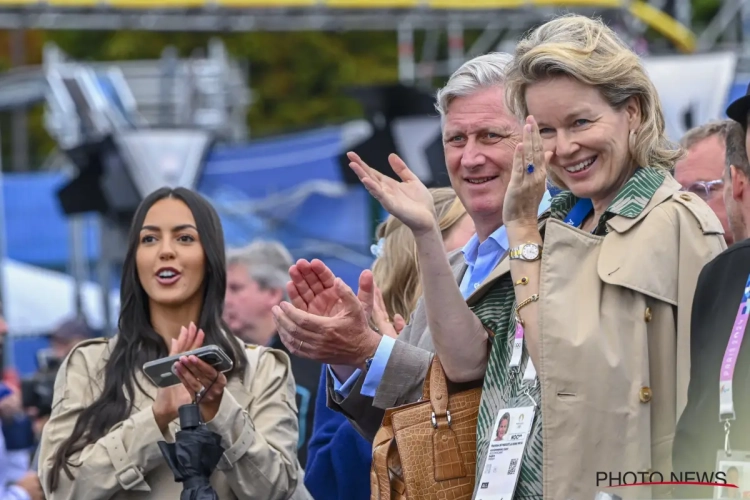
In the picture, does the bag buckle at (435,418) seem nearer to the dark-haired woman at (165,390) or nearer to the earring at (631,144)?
the earring at (631,144)

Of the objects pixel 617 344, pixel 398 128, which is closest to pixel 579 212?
pixel 617 344

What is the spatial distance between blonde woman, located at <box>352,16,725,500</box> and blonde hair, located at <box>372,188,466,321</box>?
1.30 metres

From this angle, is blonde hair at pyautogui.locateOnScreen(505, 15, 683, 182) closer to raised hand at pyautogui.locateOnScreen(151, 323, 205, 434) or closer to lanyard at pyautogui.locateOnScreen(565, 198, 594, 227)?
lanyard at pyautogui.locateOnScreen(565, 198, 594, 227)

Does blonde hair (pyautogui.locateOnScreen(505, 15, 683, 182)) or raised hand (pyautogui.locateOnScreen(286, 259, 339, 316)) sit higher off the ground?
blonde hair (pyautogui.locateOnScreen(505, 15, 683, 182))

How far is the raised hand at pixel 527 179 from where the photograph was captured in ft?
10.00

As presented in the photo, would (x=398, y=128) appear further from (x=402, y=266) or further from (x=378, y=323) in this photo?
(x=378, y=323)

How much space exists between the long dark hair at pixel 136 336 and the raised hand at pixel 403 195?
1392 millimetres

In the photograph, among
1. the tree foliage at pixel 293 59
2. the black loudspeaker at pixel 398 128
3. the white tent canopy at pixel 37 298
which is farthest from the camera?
the tree foliage at pixel 293 59

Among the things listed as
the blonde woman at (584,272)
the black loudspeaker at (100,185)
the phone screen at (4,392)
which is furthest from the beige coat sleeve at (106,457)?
the black loudspeaker at (100,185)

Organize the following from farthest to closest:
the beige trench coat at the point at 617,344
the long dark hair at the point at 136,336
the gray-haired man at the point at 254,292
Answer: the gray-haired man at the point at 254,292 → the long dark hair at the point at 136,336 → the beige trench coat at the point at 617,344

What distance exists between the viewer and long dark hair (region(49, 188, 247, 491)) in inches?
172

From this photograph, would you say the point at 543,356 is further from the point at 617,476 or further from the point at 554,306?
the point at 617,476

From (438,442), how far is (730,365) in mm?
1018

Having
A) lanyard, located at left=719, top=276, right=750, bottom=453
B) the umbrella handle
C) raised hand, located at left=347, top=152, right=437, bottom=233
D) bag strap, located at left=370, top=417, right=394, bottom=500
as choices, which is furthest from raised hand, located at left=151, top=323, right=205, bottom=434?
lanyard, located at left=719, top=276, right=750, bottom=453
